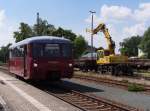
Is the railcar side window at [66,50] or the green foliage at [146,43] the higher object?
the green foliage at [146,43]

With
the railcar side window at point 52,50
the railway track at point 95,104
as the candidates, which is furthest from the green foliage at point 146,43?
the railway track at point 95,104

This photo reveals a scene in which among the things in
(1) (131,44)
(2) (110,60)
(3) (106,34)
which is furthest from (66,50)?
(1) (131,44)

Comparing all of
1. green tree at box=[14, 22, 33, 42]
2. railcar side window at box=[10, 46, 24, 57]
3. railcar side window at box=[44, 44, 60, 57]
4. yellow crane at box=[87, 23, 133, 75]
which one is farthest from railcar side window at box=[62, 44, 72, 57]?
green tree at box=[14, 22, 33, 42]

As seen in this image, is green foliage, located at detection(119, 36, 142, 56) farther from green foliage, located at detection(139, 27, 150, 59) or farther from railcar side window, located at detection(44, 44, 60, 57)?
railcar side window, located at detection(44, 44, 60, 57)

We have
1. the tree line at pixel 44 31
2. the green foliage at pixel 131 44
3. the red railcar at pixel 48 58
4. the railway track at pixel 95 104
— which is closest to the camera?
the railway track at pixel 95 104

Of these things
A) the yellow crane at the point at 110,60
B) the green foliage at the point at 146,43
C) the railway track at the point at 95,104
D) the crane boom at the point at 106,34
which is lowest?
Result: the railway track at the point at 95,104

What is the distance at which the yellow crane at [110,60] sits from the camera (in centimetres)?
4188

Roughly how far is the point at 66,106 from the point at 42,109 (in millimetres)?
1299

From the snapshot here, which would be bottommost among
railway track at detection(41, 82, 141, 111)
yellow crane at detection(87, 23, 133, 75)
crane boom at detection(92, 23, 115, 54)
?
railway track at detection(41, 82, 141, 111)

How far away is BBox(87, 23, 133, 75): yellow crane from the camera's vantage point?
41.9 m

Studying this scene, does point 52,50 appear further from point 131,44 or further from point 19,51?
point 131,44

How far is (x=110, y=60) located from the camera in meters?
42.6

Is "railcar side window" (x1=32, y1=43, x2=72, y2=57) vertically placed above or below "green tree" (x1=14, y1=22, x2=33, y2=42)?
below

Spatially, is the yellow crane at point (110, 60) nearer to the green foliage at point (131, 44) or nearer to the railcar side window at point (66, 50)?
the railcar side window at point (66, 50)
